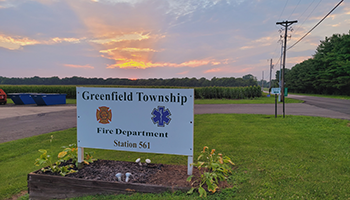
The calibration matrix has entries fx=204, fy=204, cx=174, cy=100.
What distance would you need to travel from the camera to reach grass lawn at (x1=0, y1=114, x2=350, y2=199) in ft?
9.80

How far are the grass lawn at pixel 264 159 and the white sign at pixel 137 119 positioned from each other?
78 centimetres

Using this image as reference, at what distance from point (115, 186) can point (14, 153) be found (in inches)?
148

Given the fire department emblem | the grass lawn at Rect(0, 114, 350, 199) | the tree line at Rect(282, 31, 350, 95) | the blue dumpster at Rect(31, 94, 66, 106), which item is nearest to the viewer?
the grass lawn at Rect(0, 114, 350, 199)

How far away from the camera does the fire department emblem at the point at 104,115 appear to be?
3443 mm

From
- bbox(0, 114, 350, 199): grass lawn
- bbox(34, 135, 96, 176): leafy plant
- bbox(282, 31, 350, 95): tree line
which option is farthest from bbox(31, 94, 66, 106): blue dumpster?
bbox(282, 31, 350, 95): tree line

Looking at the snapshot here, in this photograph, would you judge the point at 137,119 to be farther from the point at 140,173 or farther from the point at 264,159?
the point at 264,159

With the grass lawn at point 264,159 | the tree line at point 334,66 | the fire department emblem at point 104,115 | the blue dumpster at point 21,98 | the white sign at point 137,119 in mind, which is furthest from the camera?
the tree line at point 334,66

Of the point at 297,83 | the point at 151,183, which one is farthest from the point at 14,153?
the point at 297,83

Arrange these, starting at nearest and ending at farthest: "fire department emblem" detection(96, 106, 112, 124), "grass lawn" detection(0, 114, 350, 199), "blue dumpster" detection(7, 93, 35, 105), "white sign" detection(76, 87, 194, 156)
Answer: "grass lawn" detection(0, 114, 350, 199)
"white sign" detection(76, 87, 194, 156)
"fire department emblem" detection(96, 106, 112, 124)
"blue dumpster" detection(7, 93, 35, 105)

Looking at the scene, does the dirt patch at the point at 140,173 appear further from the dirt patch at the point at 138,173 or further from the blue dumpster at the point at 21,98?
the blue dumpster at the point at 21,98

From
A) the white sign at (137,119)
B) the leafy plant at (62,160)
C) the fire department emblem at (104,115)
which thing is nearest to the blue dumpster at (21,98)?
the leafy plant at (62,160)

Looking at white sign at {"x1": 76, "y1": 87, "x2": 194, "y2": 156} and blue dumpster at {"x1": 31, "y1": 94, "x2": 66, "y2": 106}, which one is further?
blue dumpster at {"x1": 31, "y1": 94, "x2": 66, "y2": 106}

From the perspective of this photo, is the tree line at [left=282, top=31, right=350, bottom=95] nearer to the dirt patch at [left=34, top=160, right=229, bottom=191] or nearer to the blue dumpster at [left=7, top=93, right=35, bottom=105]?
the dirt patch at [left=34, top=160, right=229, bottom=191]

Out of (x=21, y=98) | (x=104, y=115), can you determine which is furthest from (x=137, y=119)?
(x=21, y=98)
